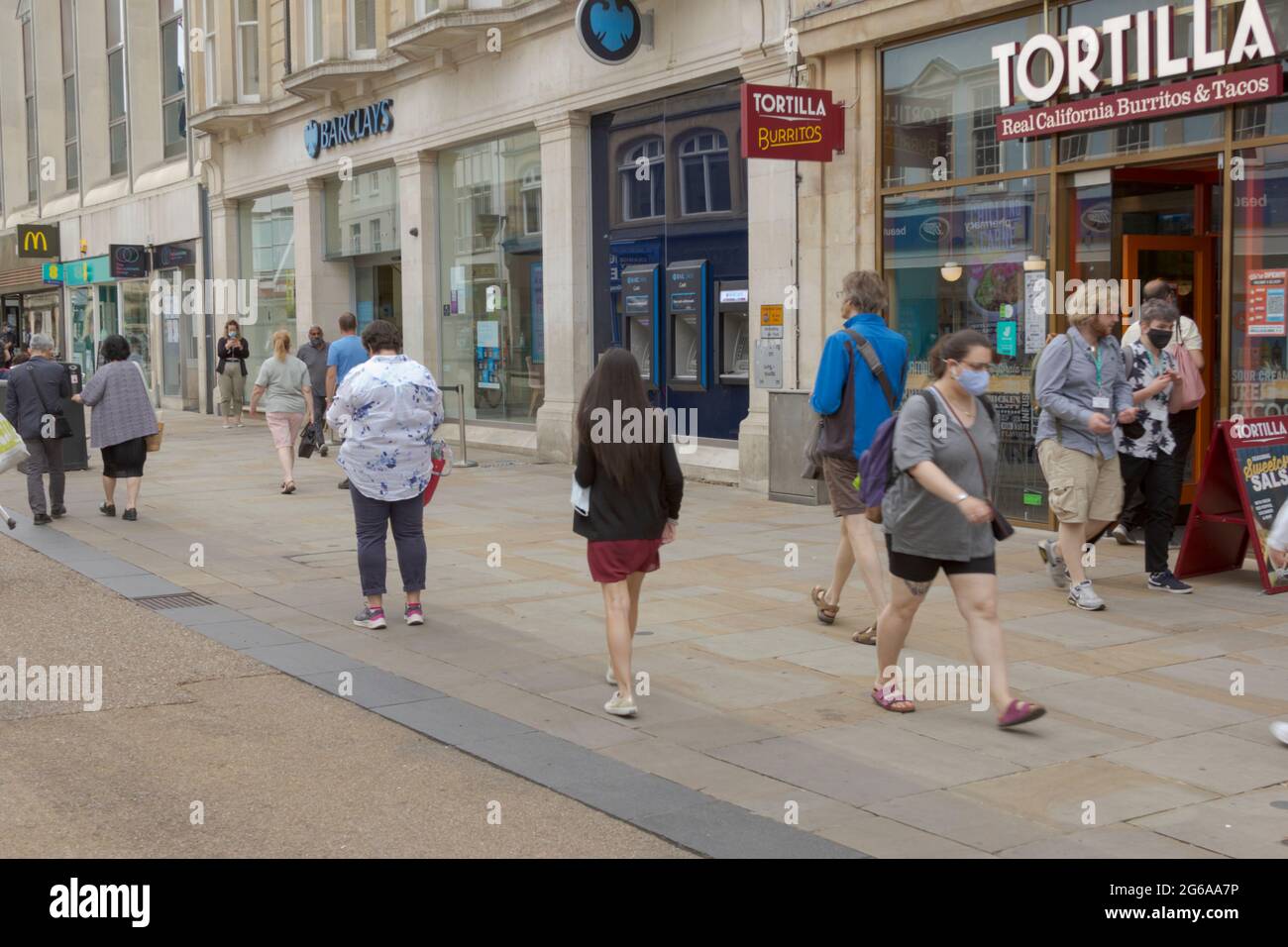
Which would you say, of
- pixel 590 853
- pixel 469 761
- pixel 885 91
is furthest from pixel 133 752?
pixel 885 91

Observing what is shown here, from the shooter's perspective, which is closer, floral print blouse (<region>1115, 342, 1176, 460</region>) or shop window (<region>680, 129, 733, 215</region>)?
floral print blouse (<region>1115, 342, 1176, 460</region>)

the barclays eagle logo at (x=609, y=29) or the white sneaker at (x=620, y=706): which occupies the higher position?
the barclays eagle logo at (x=609, y=29)

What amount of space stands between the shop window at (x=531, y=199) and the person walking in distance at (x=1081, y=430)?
35.9 feet

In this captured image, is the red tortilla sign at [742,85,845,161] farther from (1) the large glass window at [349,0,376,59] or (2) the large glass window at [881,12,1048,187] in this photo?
(1) the large glass window at [349,0,376,59]

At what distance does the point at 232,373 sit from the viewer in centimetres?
2548

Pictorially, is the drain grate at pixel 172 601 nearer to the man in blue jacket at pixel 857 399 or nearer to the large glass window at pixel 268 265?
the man in blue jacket at pixel 857 399

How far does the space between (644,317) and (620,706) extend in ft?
35.4

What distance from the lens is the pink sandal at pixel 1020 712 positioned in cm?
605

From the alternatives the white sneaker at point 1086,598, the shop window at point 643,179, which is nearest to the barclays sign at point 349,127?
the shop window at point 643,179

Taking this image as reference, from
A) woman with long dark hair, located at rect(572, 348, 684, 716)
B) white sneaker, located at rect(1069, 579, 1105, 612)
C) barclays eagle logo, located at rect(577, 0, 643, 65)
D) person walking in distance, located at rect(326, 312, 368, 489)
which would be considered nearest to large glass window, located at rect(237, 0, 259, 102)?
barclays eagle logo, located at rect(577, 0, 643, 65)

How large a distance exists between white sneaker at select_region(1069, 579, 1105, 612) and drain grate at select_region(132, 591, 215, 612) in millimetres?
5296

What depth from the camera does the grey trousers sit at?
12750 millimetres

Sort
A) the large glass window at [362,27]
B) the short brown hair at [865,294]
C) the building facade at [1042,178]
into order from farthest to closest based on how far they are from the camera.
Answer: the large glass window at [362,27] → the building facade at [1042,178] → the short brown hair at [865,294]

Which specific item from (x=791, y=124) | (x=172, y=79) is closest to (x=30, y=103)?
(x=172, y=79)
